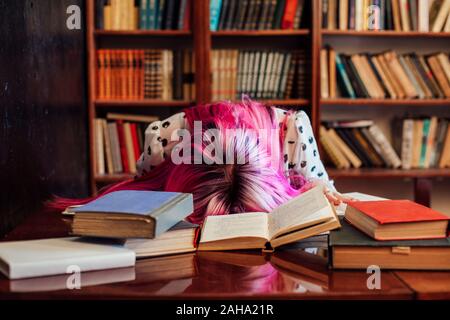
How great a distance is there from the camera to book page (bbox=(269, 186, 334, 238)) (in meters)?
0.98

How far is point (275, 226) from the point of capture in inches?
42.1

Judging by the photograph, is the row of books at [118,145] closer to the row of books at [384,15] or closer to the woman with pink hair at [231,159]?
the row of books at [384,15]

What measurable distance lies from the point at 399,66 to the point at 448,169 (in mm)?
563

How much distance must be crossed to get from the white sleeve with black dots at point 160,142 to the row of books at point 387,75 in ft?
4.94

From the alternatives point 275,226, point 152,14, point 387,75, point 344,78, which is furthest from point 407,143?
point 275,226

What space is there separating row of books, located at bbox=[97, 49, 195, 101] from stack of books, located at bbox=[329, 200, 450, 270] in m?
2.11

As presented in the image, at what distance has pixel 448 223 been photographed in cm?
94

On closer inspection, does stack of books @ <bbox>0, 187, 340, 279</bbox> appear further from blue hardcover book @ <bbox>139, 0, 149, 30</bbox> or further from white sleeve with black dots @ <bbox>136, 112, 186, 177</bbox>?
blue hardcover book @ <bbox>139, 0, 149, 30</bbox>

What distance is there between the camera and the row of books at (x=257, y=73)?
294 cm

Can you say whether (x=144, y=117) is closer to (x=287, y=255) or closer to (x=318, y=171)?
(x=318, y=171)

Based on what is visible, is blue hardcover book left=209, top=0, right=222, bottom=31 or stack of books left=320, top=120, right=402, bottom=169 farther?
stack of books left=320, top=120, right=402, bottom=169

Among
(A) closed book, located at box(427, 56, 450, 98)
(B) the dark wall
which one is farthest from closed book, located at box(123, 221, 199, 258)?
(A) closed book, located at box(427, 56, 450, 98)

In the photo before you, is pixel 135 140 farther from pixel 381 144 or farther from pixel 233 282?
pixel 233 282
